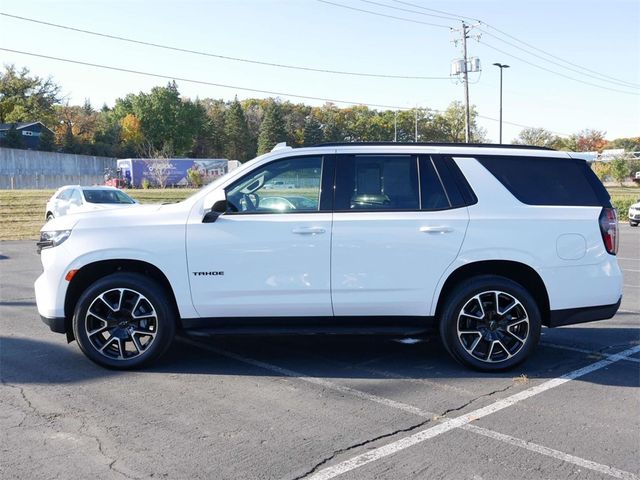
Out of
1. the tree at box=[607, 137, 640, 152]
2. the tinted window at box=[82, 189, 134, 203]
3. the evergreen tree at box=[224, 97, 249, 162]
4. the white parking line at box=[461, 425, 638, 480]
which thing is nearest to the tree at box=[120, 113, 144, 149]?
the evergreen tree at box=[224, 97, 249, 162]

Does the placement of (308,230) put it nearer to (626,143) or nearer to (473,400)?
(473,400)

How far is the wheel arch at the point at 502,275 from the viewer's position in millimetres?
5129

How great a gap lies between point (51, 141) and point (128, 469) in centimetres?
8335

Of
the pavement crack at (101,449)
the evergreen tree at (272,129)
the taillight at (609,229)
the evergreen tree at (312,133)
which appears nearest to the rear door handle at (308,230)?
the pavement crack at (101,449)

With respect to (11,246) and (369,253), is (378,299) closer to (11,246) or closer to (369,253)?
(369,253)

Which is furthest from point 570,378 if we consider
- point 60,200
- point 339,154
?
point 60,200

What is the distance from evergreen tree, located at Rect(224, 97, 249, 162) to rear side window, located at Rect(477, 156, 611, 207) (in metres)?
101

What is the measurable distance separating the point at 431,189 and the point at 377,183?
478 millimetres

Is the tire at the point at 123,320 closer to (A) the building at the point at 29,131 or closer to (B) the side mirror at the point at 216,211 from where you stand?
(B) the side mirror at the point at 216,211

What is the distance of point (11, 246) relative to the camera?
1641 cm

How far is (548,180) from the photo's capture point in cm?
527

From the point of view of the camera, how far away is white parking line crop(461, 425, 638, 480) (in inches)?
132

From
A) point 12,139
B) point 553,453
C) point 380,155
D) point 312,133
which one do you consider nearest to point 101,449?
point 553,453

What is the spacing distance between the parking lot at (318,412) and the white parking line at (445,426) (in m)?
0.01
